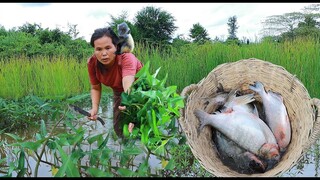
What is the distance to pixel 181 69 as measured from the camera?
10.4ft

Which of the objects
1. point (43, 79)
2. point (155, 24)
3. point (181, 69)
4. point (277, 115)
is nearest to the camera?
point (277, 115)

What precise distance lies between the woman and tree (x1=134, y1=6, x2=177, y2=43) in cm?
510

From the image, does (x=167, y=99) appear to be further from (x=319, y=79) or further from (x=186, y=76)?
(x=319, y=79)

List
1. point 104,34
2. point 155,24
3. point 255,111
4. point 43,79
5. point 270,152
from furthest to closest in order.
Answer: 1. point 155,24
2. point 43,79
3. point 255,111
4. point 270,152
5. point 104,34

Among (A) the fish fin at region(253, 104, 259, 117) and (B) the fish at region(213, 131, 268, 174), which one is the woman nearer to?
(B) the fish at region(213, 131, 268, 174)

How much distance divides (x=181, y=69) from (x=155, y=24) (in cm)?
415

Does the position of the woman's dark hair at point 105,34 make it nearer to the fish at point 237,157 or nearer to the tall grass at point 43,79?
the fish at point 237,157

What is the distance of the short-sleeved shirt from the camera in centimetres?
158

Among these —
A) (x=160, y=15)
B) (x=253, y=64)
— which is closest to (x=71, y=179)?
(x=253, y=64)

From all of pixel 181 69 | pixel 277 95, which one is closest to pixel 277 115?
pixel 277 95

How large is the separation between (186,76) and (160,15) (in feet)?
15.5

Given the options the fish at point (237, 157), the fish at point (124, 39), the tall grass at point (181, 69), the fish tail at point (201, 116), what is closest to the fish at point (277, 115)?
the fish at point (237, 157)

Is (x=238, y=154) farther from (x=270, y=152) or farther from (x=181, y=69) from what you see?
(x=181, y=69)

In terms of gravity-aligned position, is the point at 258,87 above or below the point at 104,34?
below
